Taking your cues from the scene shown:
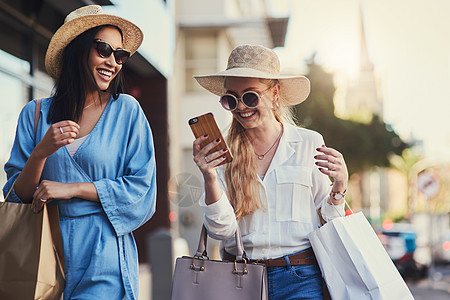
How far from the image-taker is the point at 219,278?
2951mm

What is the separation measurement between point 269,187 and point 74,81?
0.98m

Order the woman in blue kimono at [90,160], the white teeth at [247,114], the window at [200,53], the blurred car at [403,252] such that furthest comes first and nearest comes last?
the window at [200,53] → the blurred car at [403,252] → the white teeth at [247,114] → the woman in blue kimono at [90,160]

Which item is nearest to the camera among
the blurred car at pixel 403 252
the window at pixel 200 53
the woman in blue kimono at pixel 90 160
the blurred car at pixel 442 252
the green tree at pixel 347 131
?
the woman in blue kimono at pixel 90 160

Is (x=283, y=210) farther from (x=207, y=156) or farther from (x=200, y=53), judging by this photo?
Result: (x=200, y=53)

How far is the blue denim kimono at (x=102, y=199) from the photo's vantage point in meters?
2.72

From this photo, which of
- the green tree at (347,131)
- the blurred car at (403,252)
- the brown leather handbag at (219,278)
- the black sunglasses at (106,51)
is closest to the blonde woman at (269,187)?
the brown leather handbag at (219,278)

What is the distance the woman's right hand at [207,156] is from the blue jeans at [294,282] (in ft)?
1.83

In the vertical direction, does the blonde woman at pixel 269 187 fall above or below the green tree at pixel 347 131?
below

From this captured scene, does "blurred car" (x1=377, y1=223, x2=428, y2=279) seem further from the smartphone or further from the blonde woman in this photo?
the smartphone

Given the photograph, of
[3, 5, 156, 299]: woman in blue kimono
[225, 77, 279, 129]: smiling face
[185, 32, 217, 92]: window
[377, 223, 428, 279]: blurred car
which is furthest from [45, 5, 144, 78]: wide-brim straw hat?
[185, 32, 217, 92]: window

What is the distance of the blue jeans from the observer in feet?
9.84

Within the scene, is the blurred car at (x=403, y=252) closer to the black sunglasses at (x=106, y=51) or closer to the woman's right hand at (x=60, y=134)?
the black sunglasses at (x=106, y=51)

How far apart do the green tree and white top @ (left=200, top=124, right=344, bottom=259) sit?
859 inches

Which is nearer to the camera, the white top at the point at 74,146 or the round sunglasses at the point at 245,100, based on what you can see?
the white top at the point at 74,146
